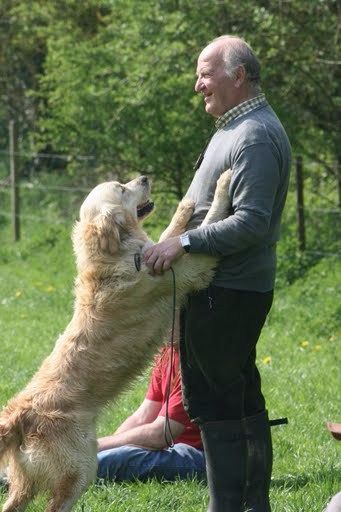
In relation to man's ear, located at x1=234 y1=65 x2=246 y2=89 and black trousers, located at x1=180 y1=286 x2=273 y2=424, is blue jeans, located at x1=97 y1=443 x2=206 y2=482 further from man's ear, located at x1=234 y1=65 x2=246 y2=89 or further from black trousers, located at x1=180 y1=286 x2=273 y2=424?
man's ear, located at x1=234 y1=65 x2=246 y2=89

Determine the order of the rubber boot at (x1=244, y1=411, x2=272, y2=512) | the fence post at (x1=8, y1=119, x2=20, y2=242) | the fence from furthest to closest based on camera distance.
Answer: the fence post at (x1=8, y1=119, x2=20, y2=242)
the fence
the rubber boot at (x1=244, y1=411, x2=272, y2=512)

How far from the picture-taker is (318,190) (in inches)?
551

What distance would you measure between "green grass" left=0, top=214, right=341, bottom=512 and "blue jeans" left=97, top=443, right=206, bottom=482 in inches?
4.7

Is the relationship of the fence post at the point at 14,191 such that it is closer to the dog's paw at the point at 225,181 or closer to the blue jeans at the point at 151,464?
the blue jeans at the point at 151,464

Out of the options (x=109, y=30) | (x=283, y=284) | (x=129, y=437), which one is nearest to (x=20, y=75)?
(x=109, y=30)

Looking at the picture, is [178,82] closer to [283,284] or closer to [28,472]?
[283,284]

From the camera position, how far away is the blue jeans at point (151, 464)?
5707 millimetres

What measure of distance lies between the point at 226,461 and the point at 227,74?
1783 mm

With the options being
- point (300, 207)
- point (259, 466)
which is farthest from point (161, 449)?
point (300, 207)

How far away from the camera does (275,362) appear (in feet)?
28.8

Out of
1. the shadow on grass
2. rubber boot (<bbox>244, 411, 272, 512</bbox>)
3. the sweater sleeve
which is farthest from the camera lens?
the shadow on grass

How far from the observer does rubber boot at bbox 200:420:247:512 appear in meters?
4.72

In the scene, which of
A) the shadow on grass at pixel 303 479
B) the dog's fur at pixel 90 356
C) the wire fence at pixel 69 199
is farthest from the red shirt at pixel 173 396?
the wire fence at pixel 69 199

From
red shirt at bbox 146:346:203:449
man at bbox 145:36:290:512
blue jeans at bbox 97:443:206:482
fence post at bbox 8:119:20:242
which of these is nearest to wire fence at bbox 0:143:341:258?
fence post at bbox 8:119:20:242
